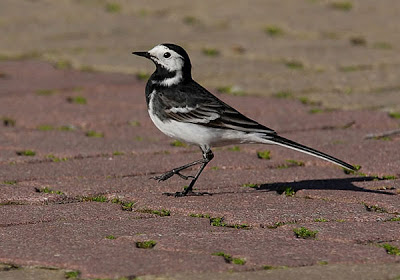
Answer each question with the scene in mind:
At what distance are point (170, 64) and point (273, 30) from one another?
564 cm

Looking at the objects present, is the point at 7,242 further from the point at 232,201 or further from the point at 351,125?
the point at 351,125

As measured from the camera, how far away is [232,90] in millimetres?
9289

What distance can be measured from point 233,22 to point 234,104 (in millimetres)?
3862

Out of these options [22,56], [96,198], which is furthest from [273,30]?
[96,198]

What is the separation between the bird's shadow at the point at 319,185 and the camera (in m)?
6.08

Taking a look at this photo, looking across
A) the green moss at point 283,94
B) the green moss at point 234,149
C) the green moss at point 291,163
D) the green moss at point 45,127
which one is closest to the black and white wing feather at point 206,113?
the green moss at point 291,163

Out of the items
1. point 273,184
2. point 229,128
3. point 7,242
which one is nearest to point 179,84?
point 229,128

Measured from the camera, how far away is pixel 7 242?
186 inches

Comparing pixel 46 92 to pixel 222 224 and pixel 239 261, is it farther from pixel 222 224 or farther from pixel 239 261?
pixel 239 261

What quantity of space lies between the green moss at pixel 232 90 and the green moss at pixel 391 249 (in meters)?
4.64

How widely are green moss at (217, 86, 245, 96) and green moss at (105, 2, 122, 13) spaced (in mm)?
4231

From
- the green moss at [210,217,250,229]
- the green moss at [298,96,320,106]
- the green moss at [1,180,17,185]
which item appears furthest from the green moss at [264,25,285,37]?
the green moss at [210,217,250,229]

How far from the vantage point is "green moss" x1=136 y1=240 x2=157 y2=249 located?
15.3 ft

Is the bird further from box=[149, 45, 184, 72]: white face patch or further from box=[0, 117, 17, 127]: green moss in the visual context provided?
box=[0, 117, 17, 127]: green moss
